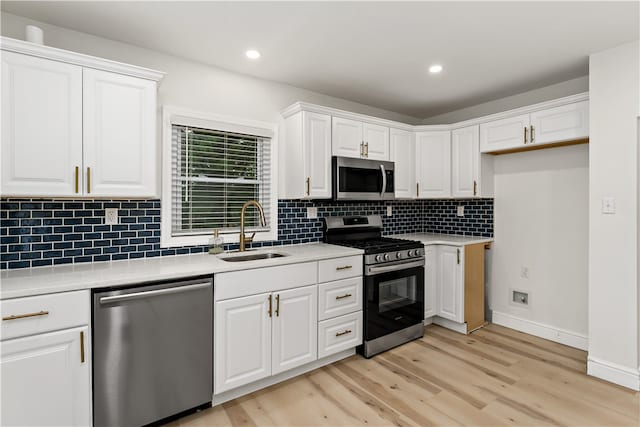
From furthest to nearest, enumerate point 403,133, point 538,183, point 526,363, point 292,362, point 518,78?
1. point 403,133
2. point 538,183
3. point 518,78
4. point 526,363
5. point 292,362

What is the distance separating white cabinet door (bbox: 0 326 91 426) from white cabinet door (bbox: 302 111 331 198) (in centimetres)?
195

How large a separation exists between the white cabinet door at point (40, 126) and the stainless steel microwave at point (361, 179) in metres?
1.96

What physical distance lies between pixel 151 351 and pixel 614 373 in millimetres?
3265

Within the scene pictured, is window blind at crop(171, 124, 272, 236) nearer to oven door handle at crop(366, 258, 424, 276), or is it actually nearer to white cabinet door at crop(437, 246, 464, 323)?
oven door handle at crop(366, 258, 424, 276)

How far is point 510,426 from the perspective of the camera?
77.9 inches

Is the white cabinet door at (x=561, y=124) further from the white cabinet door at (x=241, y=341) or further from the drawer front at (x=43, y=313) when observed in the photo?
the drawer front at (x=43, y=313)

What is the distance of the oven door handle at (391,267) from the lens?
2.90 metres

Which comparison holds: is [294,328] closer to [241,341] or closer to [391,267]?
[241,341]

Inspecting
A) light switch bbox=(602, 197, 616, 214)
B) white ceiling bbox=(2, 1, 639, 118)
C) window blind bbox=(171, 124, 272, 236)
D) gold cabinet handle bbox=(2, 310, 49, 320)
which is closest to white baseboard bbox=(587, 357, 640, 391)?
light switch bbox=(602, 197, 616, 214)

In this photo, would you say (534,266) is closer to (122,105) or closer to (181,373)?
(181,373)

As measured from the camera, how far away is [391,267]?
120 inches

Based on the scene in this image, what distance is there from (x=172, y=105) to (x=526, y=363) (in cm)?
363

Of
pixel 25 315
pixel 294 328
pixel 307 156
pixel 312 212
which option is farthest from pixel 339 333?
pixel 25 315

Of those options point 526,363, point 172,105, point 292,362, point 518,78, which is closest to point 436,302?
point 526,363
